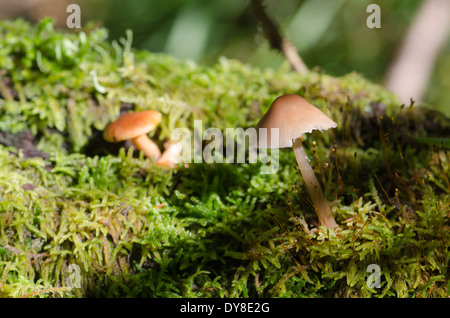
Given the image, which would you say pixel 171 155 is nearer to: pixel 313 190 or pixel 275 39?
pixel 313 190

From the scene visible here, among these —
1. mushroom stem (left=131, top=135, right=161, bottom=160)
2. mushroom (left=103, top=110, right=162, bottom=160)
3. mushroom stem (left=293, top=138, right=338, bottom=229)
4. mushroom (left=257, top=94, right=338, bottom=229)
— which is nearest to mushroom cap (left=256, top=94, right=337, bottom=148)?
mushroom (left=257, top=94, right=338, bottom=229)

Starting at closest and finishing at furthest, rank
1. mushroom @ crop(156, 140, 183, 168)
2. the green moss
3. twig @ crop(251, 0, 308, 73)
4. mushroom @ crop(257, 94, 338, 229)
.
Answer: mushroom @ crop(257, 94, 338, 229)
the green moss
mushroom @ crop(156, 140, 183, 168)
twig @ crop(251, 0, 308, 73)

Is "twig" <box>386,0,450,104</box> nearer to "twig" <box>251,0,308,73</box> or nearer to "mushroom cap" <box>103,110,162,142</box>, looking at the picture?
"twig" <box>251,0,308,73</box>

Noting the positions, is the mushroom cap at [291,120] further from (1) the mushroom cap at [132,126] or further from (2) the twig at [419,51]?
(2) the twig at [419,51]

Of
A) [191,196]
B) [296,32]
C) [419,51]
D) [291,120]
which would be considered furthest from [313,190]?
[419,51]

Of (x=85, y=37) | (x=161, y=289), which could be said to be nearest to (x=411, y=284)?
(x=161, y=289)

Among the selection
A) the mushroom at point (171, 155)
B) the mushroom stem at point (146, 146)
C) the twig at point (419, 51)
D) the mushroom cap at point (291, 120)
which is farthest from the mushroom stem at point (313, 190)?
the twig at point (419, 51)
